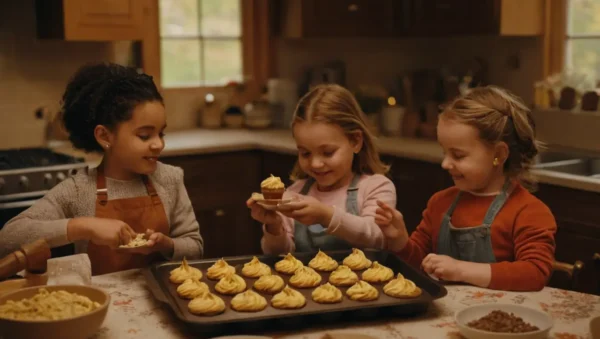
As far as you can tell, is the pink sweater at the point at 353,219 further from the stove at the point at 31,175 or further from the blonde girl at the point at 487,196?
the stove at the point at 31,175

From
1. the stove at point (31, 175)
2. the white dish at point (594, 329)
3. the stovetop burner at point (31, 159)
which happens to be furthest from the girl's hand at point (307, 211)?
the stovetop burner at point (31, 159)

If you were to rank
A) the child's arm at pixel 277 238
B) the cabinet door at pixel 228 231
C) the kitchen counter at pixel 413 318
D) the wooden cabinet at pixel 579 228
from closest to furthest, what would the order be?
the kitchen counter at pixel 413 318, the child's arm at pixel 277 238, the wooden cabinet at pixel 579 228, the cabinet door at pixel 228 231

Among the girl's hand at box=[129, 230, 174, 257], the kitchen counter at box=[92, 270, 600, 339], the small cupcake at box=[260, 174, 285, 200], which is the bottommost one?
the kitchen counter at box=[92, 270, 600, 339]

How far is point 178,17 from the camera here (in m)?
4.40

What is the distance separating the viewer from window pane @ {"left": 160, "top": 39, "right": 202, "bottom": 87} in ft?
14.4

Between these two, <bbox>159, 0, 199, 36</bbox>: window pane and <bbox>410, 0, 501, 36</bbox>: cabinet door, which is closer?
<bbox>410, 0, 501, 36</bbox>: cabinet door

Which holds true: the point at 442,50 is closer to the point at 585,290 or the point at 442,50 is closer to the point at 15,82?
the point at 585,290

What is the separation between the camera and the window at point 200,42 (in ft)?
14.4

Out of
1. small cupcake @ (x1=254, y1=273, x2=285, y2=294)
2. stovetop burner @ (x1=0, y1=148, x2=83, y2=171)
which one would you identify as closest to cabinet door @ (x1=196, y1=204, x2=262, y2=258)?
stovetop burner @ (x1=0, y1=148, x2=83, y2=171)

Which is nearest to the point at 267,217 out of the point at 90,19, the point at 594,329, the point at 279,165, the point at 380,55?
the point at 594,329

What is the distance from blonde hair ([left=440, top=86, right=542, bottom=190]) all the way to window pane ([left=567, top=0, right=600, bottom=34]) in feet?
6.47

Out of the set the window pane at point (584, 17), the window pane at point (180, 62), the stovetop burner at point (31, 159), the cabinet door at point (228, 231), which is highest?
the window pane at point (584, 17)

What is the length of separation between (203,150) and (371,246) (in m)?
1.86

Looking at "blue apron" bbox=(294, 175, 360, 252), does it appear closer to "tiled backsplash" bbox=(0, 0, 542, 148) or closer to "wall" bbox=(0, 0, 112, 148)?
"tiled backsplash" bbox=(0, 0, 542, 148)
